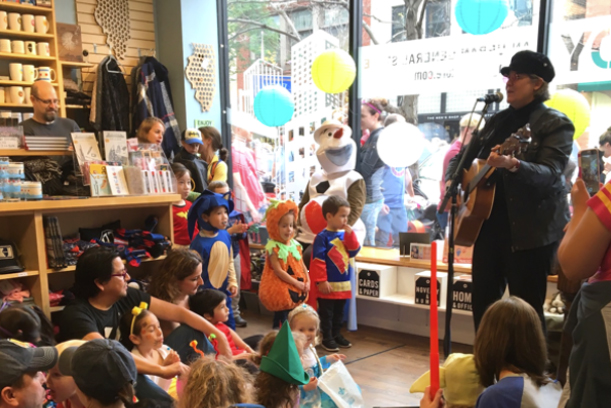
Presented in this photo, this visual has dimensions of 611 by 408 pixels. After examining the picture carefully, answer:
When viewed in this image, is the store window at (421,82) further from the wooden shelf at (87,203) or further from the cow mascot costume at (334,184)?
→ the wooden shelf at (87,203)

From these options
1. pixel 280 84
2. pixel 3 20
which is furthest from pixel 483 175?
pixel 3 20

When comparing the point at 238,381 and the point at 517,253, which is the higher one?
the point at 517,253

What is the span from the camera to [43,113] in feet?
12.3

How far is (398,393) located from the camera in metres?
3.08

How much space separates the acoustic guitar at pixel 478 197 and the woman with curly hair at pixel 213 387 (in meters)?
1.56

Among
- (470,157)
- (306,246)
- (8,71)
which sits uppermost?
(8,71)

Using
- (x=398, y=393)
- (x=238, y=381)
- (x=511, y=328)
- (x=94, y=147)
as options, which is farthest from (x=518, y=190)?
(x=94, y=147)

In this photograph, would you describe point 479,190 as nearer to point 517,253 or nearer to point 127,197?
point 517,253

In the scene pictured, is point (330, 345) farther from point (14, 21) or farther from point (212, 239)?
point (14, 21)

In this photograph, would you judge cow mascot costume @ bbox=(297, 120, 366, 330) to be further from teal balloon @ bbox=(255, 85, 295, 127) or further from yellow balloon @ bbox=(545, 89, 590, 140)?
yellow balloon @ bbox=(545, 89, 590, 140)

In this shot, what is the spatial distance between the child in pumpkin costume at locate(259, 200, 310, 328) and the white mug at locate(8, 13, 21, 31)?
2928 millimetres

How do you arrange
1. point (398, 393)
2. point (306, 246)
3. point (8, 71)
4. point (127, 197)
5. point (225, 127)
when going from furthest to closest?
point (225, 127)
point (8, 71)
point (306, 246)
point (398, 393)
point (127, 197)

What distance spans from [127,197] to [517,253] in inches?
78.0

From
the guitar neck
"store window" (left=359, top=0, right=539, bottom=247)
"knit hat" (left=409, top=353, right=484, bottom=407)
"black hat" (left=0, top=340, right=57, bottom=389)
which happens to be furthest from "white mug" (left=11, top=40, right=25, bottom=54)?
"knit hat" (left=409, top=353, right=484, bottom=407)
